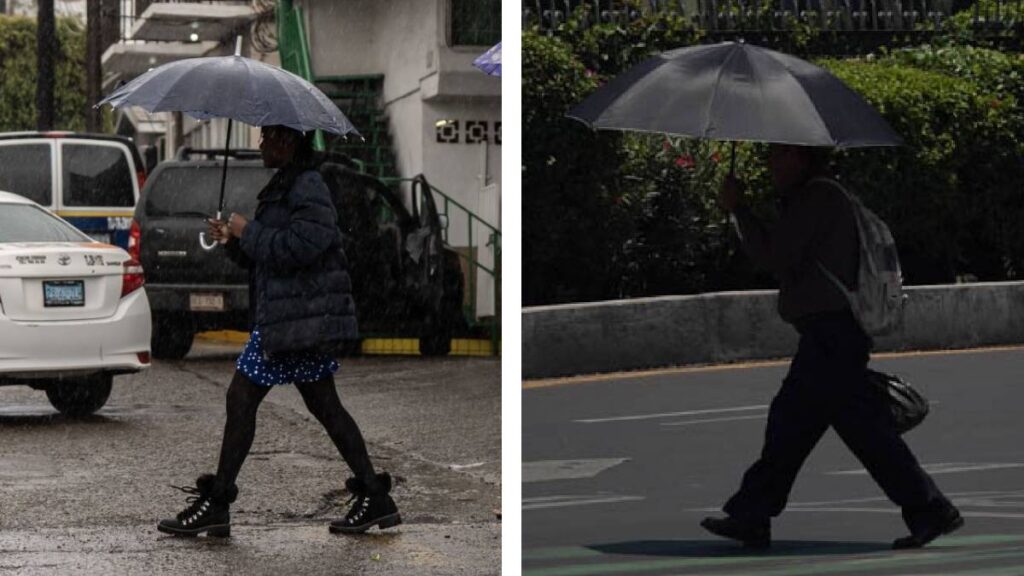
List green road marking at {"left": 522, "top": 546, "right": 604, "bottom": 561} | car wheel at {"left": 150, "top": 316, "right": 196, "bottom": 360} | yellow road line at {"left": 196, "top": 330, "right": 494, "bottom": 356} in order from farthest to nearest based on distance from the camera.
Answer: yellow road line at {"left": 196, "top": 330, "right": 494, "bottom": 356}, car wheel at {"left": 150, "top": 316, "right": 196, "bottom": 360}, green road marking at {"left": 522, "top": 546, "right": 604, "bottom": 561}

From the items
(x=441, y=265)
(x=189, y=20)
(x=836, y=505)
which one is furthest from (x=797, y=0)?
(x=189, y=20)

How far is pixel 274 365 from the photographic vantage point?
320 inches

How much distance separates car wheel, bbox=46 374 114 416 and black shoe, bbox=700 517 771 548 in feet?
25.3

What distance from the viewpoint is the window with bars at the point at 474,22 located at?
69.5 ft

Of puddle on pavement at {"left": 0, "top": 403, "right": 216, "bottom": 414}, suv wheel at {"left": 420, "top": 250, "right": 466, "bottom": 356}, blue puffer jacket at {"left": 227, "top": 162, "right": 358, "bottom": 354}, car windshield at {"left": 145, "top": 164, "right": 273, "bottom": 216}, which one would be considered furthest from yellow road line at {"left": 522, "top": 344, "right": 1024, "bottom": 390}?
car windshield at {"left": 145, "top": 164, "right": 273, "bottom": 216}

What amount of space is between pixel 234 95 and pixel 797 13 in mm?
2751

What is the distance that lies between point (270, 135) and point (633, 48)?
2.34 m

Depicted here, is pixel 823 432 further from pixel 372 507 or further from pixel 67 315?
pixel 67 315

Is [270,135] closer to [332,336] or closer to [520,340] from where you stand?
[332,336]

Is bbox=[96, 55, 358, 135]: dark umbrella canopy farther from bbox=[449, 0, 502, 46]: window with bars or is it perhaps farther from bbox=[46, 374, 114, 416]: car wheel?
bbox=[449, 0, 502, 46]: window with bars

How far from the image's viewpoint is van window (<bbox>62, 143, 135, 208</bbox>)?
828 inches

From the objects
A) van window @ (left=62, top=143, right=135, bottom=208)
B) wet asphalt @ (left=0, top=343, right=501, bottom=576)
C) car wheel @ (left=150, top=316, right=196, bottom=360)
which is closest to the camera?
wet asphalt @ (left=0, top=343, right=501, bottom=576)

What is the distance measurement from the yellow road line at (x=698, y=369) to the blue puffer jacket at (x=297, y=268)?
6.58ft

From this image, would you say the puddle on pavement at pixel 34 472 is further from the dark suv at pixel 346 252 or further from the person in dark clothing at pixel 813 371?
Result: the dark suv at pixel 346 252
